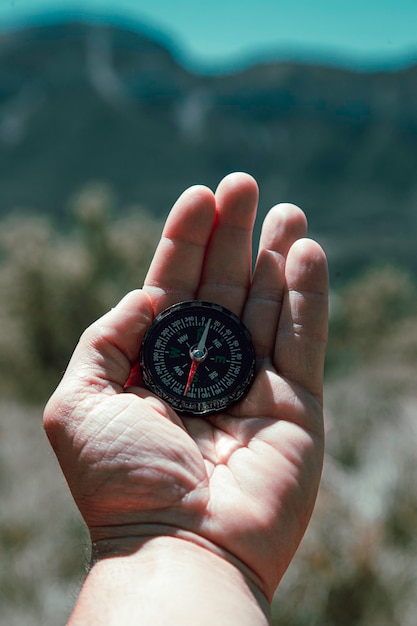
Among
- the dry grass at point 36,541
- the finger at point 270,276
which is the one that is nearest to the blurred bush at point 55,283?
the dry grass at point 36,541

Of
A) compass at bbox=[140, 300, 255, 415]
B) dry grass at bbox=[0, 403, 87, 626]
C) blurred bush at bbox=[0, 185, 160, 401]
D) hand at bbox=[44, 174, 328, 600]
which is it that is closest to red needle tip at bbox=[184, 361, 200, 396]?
compass at bbox=[140, 300, 255, 415]

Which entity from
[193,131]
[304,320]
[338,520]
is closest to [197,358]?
[304,320]

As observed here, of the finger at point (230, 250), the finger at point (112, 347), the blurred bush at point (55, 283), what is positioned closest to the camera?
the finger at point (112, 347)

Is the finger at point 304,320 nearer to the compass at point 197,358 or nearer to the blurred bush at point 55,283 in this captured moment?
the compass at point 197,358

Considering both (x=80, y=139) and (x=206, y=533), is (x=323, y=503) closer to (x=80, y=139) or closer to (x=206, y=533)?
(x=206, y=533)

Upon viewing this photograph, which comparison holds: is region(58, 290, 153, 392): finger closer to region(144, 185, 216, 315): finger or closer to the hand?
the hand

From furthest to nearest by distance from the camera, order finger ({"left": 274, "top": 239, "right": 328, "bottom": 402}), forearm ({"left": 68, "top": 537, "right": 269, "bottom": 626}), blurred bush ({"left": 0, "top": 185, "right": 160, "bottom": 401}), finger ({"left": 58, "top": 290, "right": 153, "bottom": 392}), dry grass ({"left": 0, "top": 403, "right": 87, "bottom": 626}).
A: blurred bush ({"left": 0, "top": 185, "right": 160, "bottom": 401})
dry grass ({"left": 0, "top": 403, "right": 87, "bottom": 626})
finger ({"left": 274, "top": 239, "right": 328, "bottom": 402})
finger ({"left": 58, "top": 290, "right": 153, "bottom": 392})
forearm ({"left": 68, "top": 537, "right": 269, "bottom": 626})
